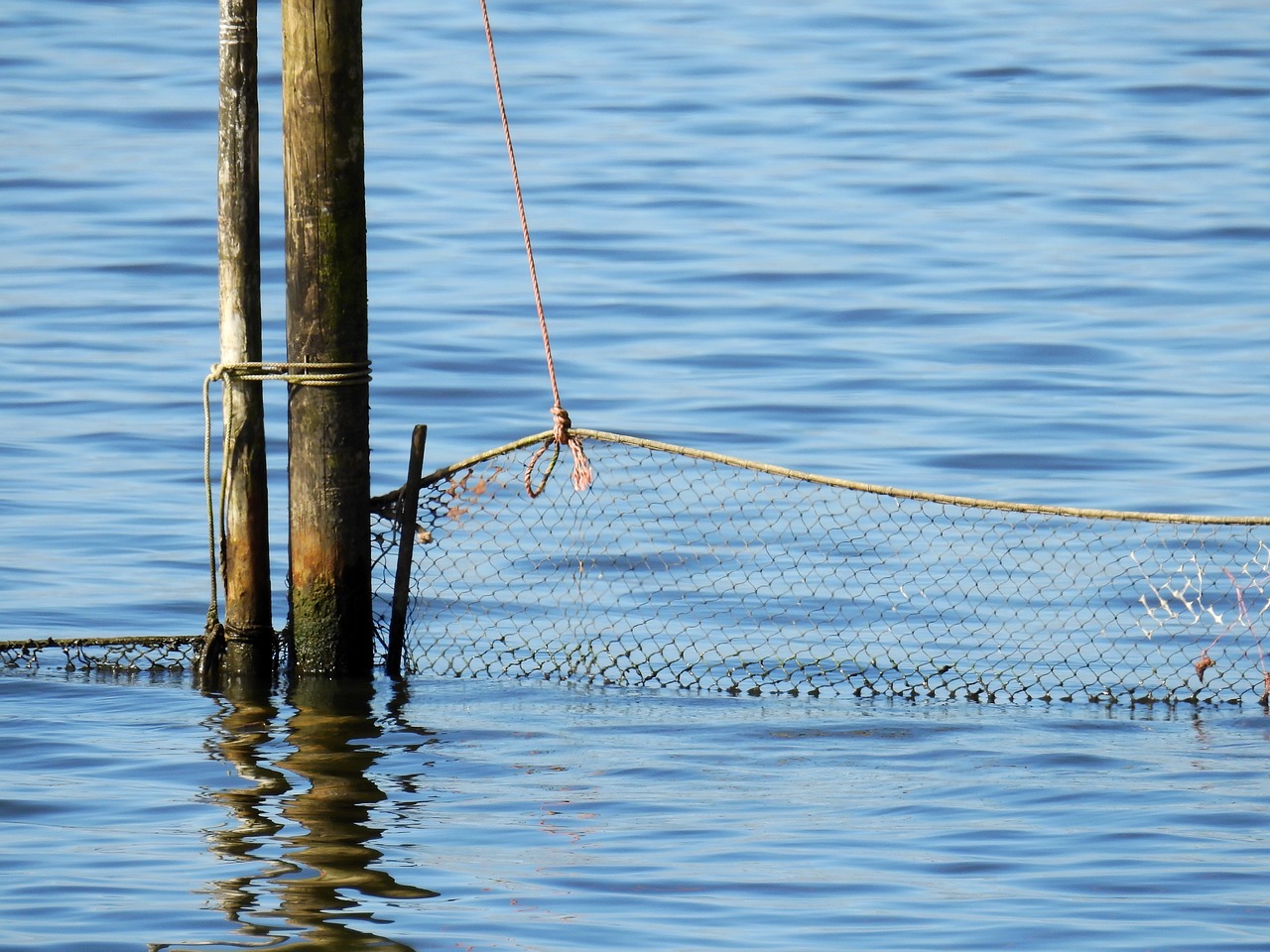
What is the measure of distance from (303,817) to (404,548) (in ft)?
7.29

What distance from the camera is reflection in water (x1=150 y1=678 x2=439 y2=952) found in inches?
262

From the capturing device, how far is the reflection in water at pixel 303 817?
6645 mm

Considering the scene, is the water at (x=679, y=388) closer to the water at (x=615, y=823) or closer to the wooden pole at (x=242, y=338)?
the water at (x=615, y=823)

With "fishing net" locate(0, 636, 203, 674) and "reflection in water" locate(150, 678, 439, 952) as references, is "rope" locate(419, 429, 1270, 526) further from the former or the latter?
"fishing net" locate(0, 636, 203, 674)

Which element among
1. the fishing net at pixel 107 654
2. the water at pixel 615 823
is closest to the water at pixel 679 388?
the water at pixel 615 823

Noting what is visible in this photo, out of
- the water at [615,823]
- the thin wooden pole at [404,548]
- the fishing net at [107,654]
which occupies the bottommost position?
the water at [615,823]

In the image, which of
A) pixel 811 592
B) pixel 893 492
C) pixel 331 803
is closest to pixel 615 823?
pixel 331 803

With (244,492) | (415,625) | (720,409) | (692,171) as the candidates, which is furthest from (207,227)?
(244,492)

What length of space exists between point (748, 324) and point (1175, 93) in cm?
1464

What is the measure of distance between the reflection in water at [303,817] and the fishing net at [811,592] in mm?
790

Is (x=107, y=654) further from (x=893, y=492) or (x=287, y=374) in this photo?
(x=893, y=492)

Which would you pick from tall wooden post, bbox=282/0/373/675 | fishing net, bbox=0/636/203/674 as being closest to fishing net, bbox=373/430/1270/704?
tall wooden post, bbox=282/0/373/675

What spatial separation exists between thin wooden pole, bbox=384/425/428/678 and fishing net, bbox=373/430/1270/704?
4 cm

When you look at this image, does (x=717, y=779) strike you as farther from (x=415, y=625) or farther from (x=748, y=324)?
(x=748, y=324)
